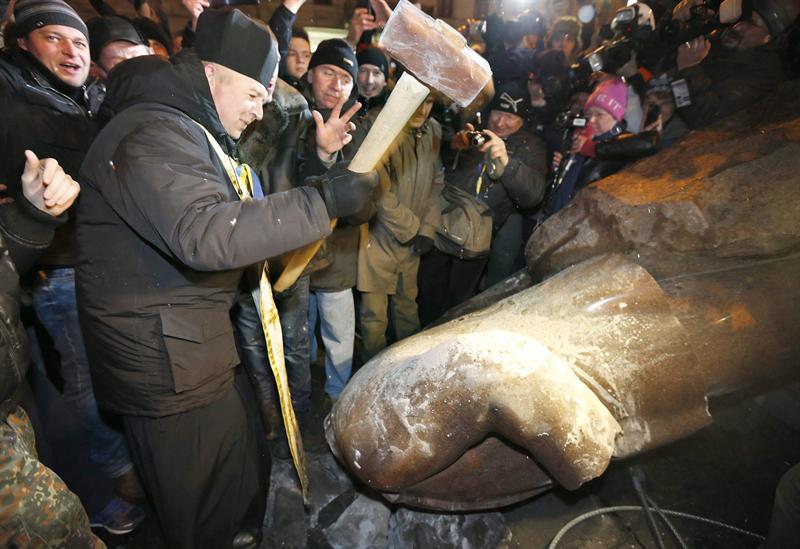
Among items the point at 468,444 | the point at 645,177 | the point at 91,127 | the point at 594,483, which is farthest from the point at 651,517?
the point at 91,127

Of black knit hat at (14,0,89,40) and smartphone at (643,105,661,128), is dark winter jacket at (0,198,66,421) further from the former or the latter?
smartphone at (643,105,661,128)

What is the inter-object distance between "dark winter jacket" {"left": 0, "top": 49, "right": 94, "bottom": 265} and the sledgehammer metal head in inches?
82.5

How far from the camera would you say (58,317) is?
2.40 metres

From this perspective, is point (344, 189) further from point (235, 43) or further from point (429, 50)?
point (235, 43)

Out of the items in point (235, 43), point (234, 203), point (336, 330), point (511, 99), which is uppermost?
point (235, 43)

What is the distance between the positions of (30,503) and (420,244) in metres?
2.97

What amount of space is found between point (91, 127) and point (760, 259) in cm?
398

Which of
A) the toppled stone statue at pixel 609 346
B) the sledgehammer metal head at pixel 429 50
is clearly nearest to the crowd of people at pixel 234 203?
the sledgehammer metal head at pixel 429 50

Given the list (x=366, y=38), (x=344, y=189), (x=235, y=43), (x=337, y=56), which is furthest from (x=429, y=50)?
(x=366, y=38)

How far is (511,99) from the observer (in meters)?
3.90

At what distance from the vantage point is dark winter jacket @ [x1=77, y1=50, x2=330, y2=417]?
140 centimetres

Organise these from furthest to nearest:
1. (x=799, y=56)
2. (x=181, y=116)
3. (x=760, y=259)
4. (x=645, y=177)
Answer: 1. (x=799, y=56)
2. (x=645, y=177)
3. (x=760, y=259)
4. (x=181, y=116)

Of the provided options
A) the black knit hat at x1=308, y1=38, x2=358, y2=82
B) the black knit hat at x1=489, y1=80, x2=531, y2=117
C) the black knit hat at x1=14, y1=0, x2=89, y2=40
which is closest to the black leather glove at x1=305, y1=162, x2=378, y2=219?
the black knit hat at x1=308, y1=38, x2=358, y2=82

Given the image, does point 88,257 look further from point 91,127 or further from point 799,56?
point 799,56
